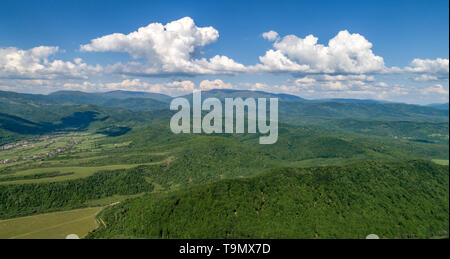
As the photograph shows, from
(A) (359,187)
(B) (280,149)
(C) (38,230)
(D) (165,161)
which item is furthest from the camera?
(B) (280,149)

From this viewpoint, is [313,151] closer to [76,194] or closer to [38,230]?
[76,194]

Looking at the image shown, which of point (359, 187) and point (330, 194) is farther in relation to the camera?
point (359, 187)

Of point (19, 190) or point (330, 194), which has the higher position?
point (330, 194)

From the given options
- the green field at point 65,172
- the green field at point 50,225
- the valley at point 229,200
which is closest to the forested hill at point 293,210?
the valley at point 229,200

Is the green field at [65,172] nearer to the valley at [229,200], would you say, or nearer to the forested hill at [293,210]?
the valley at [229,200]

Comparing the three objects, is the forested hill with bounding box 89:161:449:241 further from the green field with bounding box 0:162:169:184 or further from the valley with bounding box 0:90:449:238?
the green field with bounding box 0:162:169:184

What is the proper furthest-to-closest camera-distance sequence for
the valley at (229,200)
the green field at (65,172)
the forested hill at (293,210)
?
1. the green field at (65,172)
2. the valley at (229,200)
3. the forested hill at (293,210)

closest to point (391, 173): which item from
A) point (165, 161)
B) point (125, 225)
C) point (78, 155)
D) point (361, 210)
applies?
point (361, 210)
